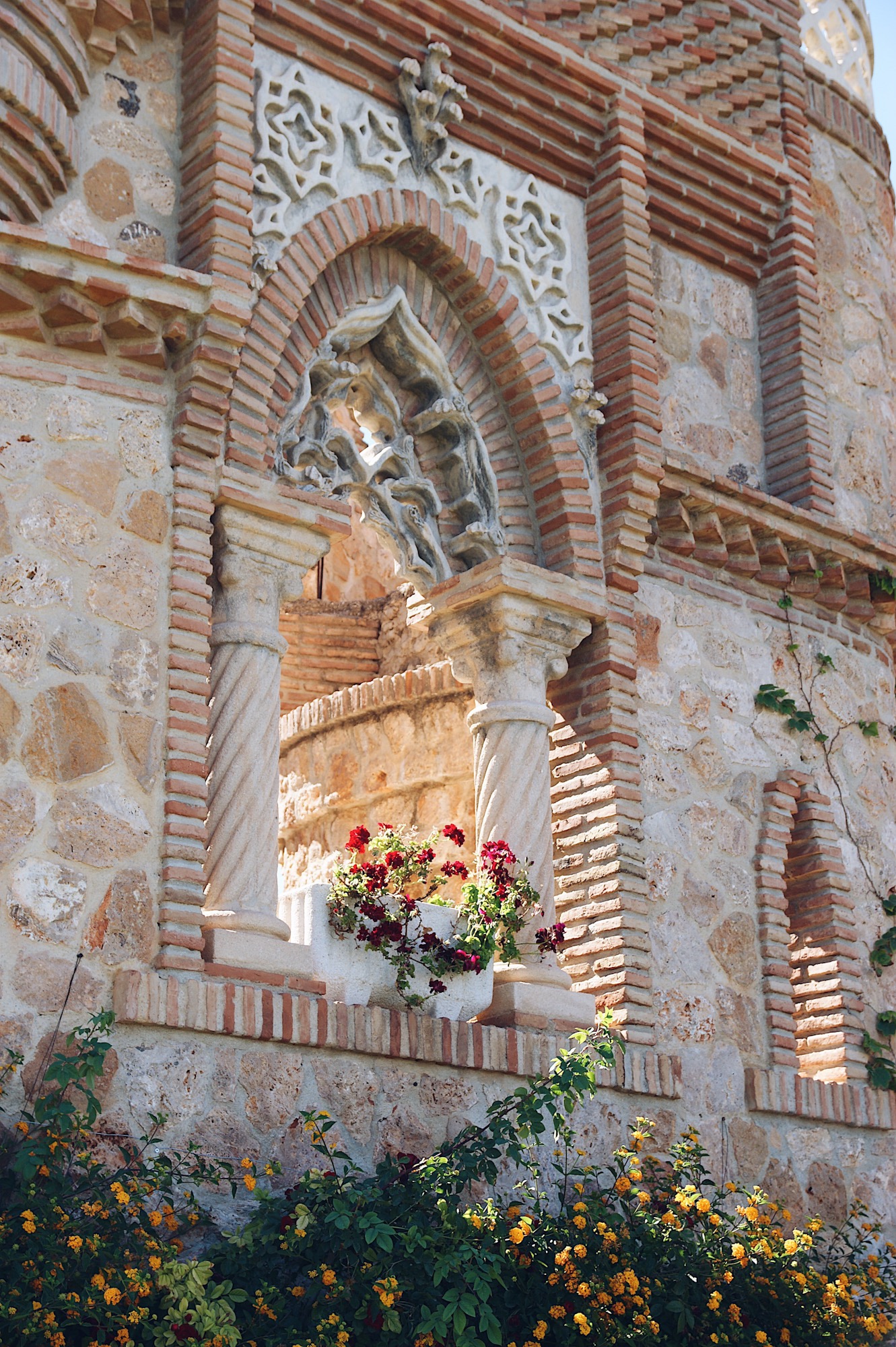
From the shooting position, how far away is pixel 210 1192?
533cm

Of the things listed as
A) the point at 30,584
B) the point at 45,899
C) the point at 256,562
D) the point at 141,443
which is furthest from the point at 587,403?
the point at 45,899

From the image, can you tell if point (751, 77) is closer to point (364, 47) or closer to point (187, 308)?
point (364, 47)

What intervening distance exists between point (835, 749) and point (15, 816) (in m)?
4.45

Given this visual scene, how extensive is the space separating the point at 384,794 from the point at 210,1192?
11.2ft

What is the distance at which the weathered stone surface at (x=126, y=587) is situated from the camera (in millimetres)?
5734

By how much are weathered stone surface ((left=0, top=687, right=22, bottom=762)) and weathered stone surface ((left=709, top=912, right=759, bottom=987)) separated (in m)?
3.33

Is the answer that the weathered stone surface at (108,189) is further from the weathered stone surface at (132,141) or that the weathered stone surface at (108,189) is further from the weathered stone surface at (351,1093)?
the weathered stone surface at (351,1093)

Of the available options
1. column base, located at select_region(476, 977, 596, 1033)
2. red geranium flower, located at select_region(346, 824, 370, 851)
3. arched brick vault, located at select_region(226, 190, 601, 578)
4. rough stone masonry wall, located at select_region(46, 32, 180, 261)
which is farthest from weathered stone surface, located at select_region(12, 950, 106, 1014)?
arched brick vault, located at select_region(226, 190, 601, 578)

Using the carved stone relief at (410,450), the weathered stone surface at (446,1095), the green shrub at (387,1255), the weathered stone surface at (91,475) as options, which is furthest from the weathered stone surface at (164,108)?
the weathered stone surface at (446,1095)

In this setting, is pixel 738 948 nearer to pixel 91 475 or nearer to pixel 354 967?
pixel 354 967

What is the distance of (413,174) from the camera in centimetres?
739

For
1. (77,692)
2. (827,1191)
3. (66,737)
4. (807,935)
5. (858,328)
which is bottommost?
(827,1191)

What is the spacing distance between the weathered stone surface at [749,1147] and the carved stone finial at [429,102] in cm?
431

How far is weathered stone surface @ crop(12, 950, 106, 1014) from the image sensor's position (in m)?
5.18
